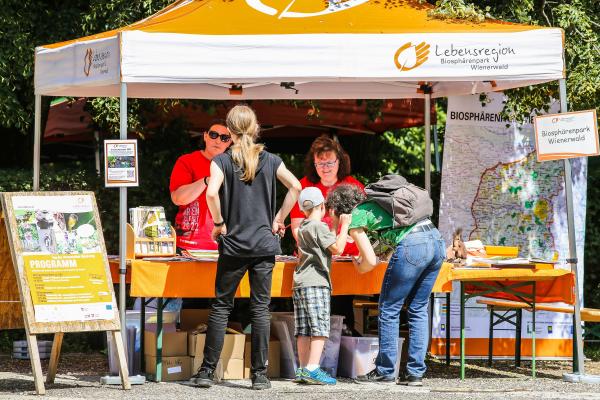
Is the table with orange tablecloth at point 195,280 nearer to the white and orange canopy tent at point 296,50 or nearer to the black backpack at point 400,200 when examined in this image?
the white and orange canopy tent at point 296,50

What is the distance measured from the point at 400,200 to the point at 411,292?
0.68 metres

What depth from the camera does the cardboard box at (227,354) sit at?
8227mm

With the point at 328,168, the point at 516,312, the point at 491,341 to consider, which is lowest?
the point at 491,341

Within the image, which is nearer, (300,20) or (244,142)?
(244,142)

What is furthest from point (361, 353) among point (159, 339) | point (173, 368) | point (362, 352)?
point (159, 339)

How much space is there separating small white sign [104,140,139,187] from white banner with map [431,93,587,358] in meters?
3.32

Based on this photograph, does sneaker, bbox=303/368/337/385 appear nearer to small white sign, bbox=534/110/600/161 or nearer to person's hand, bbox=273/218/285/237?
person's hand, bbox=273/218/285/237

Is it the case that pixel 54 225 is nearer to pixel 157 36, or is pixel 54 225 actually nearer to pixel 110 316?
pixel 110 316

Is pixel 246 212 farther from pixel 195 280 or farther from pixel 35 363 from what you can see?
pixel 35 363

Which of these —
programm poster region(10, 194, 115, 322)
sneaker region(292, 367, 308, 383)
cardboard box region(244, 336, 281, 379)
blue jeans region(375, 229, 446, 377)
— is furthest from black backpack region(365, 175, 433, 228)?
programm poster region(10, 194, 115, 322)

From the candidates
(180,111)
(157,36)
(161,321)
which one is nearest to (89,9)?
(180,111)

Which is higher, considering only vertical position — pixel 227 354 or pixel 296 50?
pixel 296 50

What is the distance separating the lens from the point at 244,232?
7617 millimetres

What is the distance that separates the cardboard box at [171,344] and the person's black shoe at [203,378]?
49 cm
